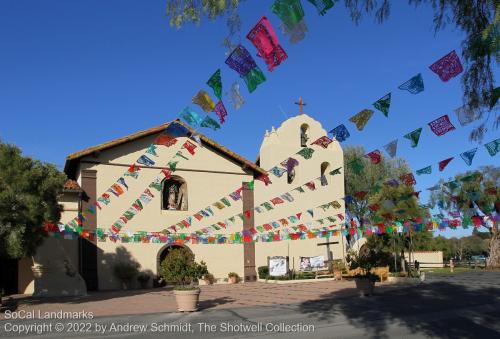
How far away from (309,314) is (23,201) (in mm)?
9803

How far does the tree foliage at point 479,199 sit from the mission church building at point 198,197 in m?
6.56

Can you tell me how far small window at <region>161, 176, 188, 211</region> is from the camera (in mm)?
27730

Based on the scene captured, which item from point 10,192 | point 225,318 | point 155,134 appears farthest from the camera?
point 155,134

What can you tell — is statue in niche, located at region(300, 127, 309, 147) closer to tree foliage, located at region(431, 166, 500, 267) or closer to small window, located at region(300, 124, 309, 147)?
small window, located at region(300, 124, 309, 147)

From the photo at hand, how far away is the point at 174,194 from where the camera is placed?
28047 millimetres

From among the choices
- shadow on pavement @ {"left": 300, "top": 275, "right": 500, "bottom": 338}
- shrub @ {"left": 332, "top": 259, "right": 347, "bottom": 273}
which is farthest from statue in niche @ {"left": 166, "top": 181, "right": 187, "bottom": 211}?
shadow on pavement @ {"left": 300, "top": 275, "right": 500, "bottom": 338}

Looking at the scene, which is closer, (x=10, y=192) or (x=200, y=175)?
(x=10, y=192)

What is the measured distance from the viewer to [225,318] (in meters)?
13.5

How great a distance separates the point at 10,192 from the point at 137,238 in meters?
9.78

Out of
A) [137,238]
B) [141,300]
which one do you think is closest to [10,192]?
[141,300]

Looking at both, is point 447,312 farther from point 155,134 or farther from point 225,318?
point 155,134

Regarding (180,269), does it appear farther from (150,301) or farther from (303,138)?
(303,138)

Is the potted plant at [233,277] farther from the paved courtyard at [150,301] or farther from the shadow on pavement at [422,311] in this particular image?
the shadow on pavement at [422,311]

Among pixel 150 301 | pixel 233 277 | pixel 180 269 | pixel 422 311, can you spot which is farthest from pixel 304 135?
pixel 422 311
